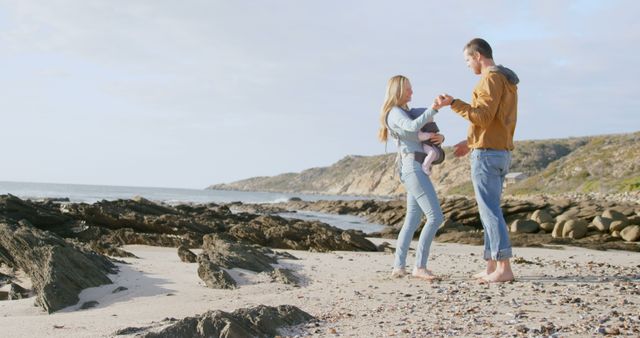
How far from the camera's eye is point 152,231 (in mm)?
11820

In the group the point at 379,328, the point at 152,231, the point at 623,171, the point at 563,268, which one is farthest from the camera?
the point at 623,171

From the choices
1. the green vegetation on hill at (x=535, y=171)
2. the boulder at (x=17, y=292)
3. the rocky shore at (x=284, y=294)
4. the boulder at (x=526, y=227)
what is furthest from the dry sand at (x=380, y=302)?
the boulder at (x=526, y=227)

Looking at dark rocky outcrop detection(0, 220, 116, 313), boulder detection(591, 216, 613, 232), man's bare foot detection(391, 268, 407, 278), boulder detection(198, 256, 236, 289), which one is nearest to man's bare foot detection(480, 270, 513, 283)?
man's bare foot detection(391, 268, 407, 278)

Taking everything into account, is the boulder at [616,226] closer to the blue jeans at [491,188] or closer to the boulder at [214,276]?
the blue jeans at [491,188]

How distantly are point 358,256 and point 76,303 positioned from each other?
4.29 m

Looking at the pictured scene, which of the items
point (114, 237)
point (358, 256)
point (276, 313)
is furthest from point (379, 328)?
point (114, 237)

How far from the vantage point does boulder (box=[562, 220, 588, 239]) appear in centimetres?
1492

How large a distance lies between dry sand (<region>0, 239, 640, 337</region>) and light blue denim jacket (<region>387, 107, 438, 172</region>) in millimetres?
1203

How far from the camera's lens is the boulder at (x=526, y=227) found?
16.1m

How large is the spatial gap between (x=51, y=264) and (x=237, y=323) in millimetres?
2707

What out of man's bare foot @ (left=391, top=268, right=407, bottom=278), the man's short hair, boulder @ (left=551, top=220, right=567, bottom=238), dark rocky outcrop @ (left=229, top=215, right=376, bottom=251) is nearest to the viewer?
the man's short hair

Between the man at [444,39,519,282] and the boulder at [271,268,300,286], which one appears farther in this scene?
the boulder at [271,268,300,286]

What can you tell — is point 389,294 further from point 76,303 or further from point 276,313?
point 76,303

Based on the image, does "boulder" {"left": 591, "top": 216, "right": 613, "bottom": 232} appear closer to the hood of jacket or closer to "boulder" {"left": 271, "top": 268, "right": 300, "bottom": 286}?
the hood of jacket
